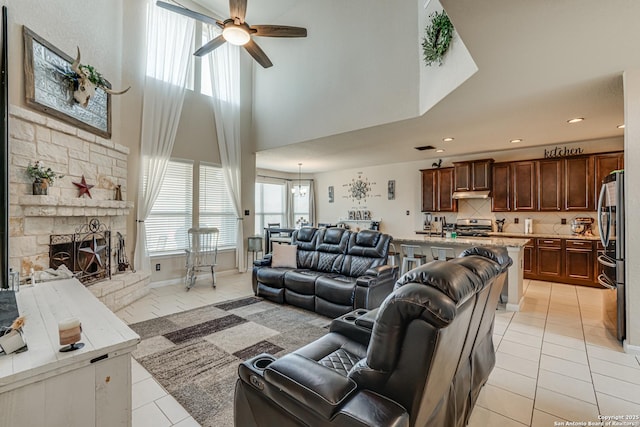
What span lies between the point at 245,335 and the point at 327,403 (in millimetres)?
2242

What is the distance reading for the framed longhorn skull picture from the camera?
300 cm

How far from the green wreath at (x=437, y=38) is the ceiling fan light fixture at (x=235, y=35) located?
2.25m

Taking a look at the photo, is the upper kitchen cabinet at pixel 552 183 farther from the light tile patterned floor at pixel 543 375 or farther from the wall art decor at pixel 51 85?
the wall art decor at pixel 51 85

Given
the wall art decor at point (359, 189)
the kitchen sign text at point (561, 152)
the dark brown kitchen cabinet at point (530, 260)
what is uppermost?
the kitchen sign text at point (561, 152)

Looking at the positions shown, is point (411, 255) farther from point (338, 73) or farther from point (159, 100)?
point (159, 100)

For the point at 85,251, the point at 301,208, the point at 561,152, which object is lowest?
the point at 85,251

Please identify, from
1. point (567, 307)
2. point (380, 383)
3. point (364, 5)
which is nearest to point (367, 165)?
point (364, 5)

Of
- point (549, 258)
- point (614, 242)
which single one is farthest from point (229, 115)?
point (549, 258)

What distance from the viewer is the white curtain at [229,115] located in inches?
231

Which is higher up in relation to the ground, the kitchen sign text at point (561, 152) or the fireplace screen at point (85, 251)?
the kitchen sign text at point (561, 152)

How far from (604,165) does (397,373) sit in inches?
246

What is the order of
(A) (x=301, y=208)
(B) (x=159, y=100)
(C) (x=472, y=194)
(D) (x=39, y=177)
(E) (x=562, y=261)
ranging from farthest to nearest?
(A) (x=301, y=208) < (C) (x=472, y=194) < (E) (x=562, y=261) < (B) (x=159, y=100) < (D) (x=39, y=177)

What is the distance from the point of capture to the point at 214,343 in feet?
9.41

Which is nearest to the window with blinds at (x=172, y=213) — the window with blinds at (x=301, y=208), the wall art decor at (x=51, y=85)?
the wall art decor at (x=51, y=85)
